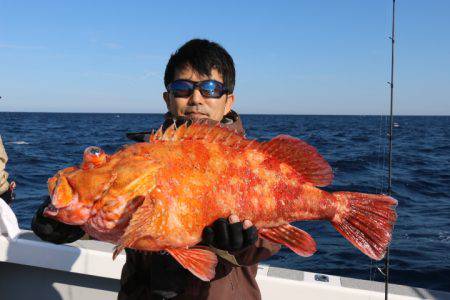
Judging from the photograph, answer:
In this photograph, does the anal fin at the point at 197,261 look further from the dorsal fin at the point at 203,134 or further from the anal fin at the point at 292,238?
the dorsal fin at the point at 203,134

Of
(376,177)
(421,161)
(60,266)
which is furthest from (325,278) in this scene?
(421,161)

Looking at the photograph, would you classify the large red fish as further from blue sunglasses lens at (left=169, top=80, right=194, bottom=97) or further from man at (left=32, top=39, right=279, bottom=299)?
blue sunglasses lens at (left=169, top=80, right=194, bottom=97)

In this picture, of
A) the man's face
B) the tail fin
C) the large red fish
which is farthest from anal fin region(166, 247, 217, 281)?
the man's face

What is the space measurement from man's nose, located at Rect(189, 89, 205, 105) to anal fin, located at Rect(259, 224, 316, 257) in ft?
3.51

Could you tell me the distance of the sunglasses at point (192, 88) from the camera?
2992 mm

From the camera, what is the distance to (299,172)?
247 cm

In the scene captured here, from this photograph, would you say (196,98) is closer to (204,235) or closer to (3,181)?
(204,235)

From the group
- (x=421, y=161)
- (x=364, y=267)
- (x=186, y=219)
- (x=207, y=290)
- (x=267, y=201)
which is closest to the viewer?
(x=186, y=219)

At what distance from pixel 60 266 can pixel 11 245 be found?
2.20ft

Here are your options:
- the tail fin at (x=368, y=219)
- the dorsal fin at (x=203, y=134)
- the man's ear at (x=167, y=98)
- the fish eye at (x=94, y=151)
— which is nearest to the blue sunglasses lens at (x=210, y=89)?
the man's ear at (x=167, y=98)

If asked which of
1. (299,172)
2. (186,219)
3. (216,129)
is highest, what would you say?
(216,129)

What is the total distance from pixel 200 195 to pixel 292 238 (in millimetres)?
653

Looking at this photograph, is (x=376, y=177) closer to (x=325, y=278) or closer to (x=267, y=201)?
(x=325, y=278)

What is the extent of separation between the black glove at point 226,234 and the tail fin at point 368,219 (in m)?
0.61
